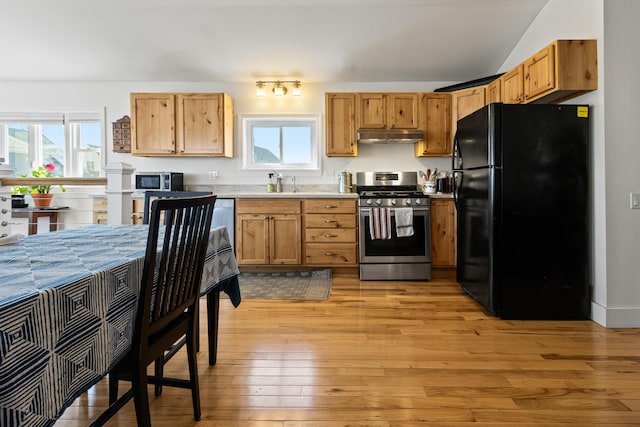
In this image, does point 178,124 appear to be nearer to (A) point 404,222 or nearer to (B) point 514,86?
(A) point 404,222

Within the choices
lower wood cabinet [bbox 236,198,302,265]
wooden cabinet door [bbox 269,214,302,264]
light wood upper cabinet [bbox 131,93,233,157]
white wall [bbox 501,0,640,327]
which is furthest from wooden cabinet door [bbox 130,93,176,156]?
white wall [bbox 501,0,640,327]

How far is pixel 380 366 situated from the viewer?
6.86 ft

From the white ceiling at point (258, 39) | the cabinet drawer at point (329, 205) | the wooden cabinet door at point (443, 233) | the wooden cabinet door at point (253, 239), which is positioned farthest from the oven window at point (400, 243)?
the white ceiling at point (258, 39)

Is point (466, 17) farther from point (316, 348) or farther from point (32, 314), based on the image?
point (32, 314)

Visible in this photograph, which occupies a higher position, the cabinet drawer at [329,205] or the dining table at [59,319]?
the cabinet drawer at [329,205]

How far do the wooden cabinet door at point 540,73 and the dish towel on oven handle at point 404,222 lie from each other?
1.55m

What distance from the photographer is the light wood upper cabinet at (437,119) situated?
4.55 meters

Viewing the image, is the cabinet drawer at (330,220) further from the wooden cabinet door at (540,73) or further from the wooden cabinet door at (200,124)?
the wooden cabinet door at (540,73)

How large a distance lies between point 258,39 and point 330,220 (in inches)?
83.1

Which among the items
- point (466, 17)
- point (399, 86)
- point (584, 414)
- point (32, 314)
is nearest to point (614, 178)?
point (584, 414)

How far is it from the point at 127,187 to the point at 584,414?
270 centimetres

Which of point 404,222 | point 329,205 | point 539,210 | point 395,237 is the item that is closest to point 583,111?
point 539,210

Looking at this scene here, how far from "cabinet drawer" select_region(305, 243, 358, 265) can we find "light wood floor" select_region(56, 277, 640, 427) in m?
1.25

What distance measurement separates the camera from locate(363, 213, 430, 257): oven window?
13.6 feet
